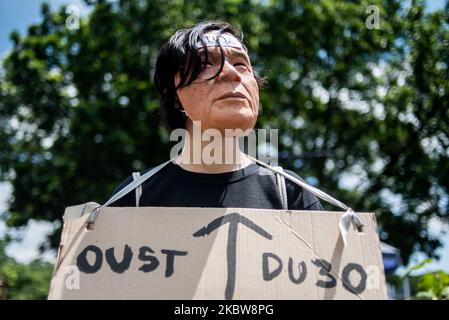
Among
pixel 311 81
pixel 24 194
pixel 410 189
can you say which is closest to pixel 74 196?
pixel 24 194

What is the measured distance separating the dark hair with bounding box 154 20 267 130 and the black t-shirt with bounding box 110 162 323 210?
24 centimetres

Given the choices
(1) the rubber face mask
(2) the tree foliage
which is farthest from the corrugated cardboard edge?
(2) the tree foliage

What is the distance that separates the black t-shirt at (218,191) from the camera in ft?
4.37

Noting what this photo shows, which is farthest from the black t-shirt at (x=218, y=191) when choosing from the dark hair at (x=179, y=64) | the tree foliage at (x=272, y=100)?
the tree foliage at (x=272, y=100)

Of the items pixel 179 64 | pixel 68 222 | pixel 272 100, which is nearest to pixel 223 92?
pixel 179 64

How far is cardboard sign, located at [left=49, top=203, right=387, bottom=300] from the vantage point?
109cm

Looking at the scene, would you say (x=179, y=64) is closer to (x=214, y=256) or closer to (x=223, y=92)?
(x=223, y=92)

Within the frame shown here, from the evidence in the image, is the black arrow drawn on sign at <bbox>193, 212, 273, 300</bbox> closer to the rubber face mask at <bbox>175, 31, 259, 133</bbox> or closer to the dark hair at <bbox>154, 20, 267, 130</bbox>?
the rubber face mask at <bbox>175, 31, 259, 133</bbox>

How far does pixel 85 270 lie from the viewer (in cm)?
111

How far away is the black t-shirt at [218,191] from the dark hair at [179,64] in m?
0.24

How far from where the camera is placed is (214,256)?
112 centimetres

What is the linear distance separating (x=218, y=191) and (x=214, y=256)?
→ 268mm

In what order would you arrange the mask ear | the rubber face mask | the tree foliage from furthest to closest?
the tree foliage, the mask ear, the rubber face mask

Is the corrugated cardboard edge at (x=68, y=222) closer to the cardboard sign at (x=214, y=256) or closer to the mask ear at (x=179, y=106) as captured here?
the cardboard sign at (x=214, y=256)
